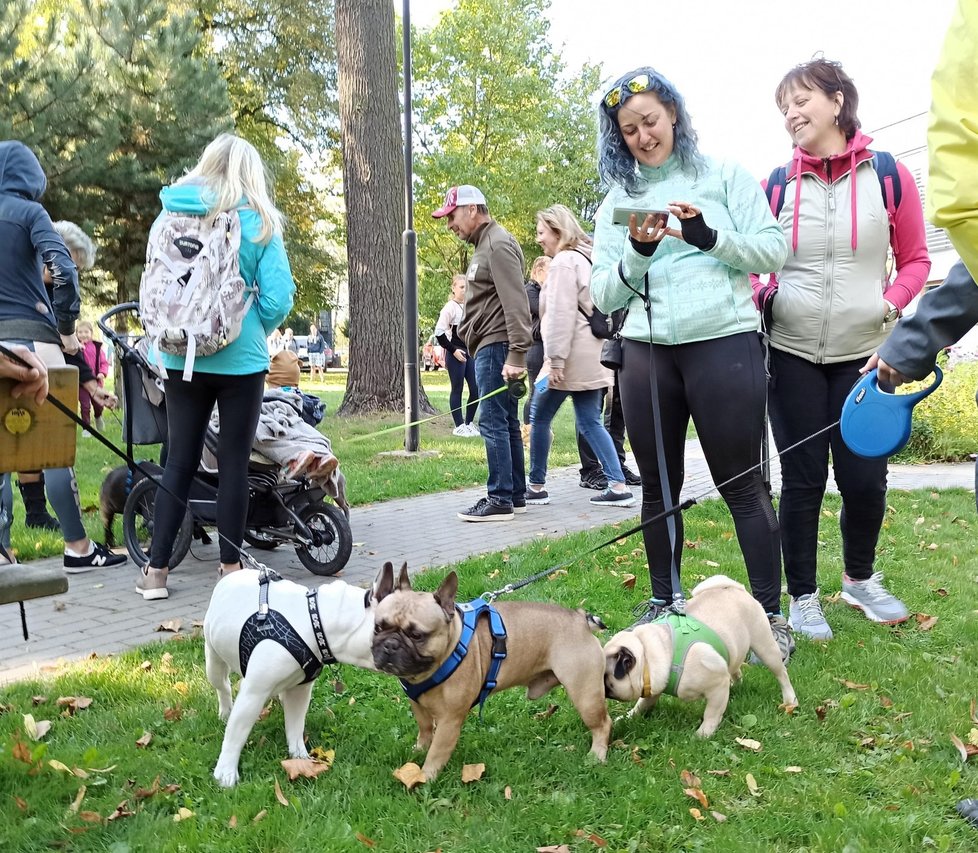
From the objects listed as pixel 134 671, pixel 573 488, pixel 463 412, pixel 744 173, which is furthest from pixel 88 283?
pixel 744 173

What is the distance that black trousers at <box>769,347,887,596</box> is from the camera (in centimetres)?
402

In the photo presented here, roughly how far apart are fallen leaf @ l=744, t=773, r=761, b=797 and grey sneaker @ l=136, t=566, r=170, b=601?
11.1 ft

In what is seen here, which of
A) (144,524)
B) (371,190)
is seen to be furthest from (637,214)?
(371,190)

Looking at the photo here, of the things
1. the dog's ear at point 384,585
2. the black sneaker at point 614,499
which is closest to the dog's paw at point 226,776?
the dog's ear at point 384,585

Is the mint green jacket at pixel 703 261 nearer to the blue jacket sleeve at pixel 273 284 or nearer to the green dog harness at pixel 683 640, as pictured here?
the green dog harness at pixel 683 640

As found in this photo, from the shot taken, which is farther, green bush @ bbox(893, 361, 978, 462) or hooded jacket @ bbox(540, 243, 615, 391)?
green bush @ bbox(893, 361, 978, 462)

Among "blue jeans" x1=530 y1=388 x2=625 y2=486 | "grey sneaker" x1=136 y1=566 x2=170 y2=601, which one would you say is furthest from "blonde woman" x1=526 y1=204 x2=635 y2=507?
"grey sneaker" x1=136 y1=566 x2=170 y2=601

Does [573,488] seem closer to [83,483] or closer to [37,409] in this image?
[83,483]

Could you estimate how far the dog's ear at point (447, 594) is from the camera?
2.70 meters

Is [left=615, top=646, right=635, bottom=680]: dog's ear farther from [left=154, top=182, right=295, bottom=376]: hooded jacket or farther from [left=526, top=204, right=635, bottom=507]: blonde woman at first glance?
[left=526, top=204, right=635, bottom=507]: blonde woman

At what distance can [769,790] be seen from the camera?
9.25 feet

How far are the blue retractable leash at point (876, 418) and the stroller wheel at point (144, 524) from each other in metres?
3.64

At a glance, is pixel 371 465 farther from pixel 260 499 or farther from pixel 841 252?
pixel 841 252

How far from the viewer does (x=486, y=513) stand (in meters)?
7.11
